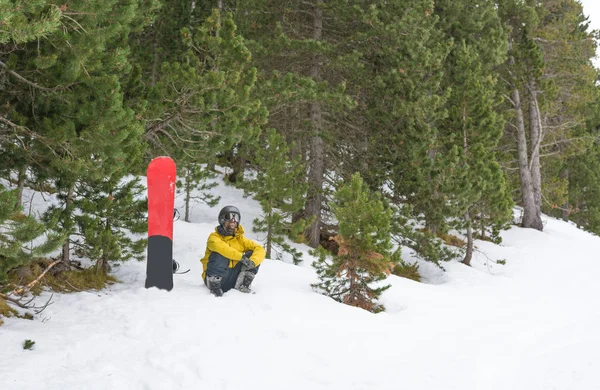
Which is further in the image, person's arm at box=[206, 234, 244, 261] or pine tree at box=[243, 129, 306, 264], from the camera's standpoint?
pine tree at box=[243, 129, 306, 264]

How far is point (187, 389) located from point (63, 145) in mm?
3293

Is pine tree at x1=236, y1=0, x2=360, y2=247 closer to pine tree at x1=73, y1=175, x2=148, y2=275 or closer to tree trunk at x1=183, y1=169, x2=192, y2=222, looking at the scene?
tree trunk at x1=183, y1=169, x2=192, y2=222

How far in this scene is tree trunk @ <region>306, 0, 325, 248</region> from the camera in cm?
1322

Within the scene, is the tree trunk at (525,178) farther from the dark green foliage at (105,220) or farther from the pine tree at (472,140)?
the dark green foliage at (105,220)

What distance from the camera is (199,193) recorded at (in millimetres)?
19250

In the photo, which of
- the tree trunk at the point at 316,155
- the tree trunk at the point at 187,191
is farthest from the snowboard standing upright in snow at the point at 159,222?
the tree trunk at the point at 187,191

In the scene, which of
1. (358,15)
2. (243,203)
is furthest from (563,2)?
(243,203)

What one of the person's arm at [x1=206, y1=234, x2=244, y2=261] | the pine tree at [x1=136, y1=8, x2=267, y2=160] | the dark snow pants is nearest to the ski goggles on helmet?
the person's arm at [x1=206, y1=234, x2=244, y2=261]

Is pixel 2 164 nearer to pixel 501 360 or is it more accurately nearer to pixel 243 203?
pixel 501 360

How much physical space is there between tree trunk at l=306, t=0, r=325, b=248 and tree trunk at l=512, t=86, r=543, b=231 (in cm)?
997

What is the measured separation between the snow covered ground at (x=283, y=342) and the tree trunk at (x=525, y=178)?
10.8 metres

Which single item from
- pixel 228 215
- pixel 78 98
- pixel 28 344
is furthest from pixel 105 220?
pixel 28 344

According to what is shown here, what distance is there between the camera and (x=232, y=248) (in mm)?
6961

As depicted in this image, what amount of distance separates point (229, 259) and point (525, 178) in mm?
16362
